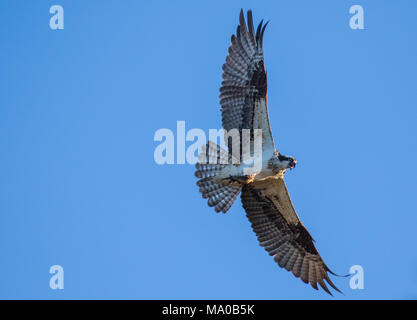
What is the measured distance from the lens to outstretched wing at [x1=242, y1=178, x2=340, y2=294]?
1221 cm

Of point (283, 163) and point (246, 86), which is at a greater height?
point (246, 86)

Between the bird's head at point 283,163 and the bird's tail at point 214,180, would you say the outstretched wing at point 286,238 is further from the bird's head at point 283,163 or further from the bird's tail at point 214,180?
the bird's head at point 283,163

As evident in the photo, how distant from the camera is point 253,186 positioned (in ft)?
39.2

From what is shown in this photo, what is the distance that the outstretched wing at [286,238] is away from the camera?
1221 centimetres

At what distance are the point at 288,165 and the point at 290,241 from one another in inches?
74.0

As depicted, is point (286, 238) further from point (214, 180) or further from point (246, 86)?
point (246, 86)

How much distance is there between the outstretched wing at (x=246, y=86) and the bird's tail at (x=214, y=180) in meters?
0.48

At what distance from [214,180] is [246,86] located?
69.1 inches

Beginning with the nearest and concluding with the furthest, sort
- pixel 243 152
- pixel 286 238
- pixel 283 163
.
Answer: pixel 283 163, pixel 243 152, pixel 286 238

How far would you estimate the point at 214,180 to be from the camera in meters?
11.7

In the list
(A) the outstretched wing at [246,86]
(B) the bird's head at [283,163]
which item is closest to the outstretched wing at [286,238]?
(B) the bird's head at [283,163]

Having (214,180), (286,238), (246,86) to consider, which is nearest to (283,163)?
(214,180)

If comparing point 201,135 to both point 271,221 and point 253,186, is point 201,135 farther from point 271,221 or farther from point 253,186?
point 271,221

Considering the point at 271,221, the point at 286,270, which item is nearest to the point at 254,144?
the point at 271,221
